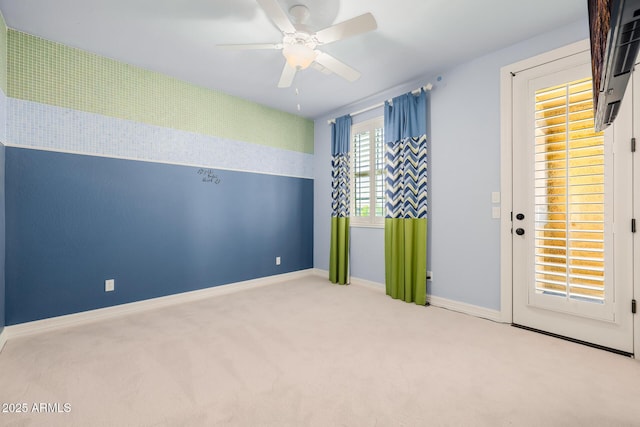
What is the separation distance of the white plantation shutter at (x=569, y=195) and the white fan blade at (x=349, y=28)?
174 centimetres

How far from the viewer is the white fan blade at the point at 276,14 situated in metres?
1.79

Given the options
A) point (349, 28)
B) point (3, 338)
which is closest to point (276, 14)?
point (349, 28)

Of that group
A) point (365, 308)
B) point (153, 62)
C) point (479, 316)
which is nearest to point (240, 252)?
point (365, 308)

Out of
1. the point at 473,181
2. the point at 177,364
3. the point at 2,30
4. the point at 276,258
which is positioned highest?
the point at 2,30

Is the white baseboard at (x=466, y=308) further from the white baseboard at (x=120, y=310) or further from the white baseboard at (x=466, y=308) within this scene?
the white baseboard at (x=120, y=310)

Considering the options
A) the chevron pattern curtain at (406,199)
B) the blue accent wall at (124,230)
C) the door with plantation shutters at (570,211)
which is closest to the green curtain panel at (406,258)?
the chevron pattern curtain at (406,199)

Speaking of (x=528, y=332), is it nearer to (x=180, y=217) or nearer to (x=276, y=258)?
(x=276, y=258)

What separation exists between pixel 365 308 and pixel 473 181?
1.77 metres

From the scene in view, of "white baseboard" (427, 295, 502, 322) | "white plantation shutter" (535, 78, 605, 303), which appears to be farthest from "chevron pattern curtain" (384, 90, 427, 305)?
"white plantation shutter" (535, 78, 605, 303)

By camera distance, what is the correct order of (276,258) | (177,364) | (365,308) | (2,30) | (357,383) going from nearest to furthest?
(357,383), (177,364), (2,30), (365,308), (276,258)

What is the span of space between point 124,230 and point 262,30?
243 centimetres

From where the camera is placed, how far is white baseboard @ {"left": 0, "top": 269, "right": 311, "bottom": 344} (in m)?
A: 2.53

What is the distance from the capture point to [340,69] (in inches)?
99.4

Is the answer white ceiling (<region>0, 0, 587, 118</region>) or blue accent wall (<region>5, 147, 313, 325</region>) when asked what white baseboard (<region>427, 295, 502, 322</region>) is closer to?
blue accent wall (<region>5, 147, 313, 325</region>)
